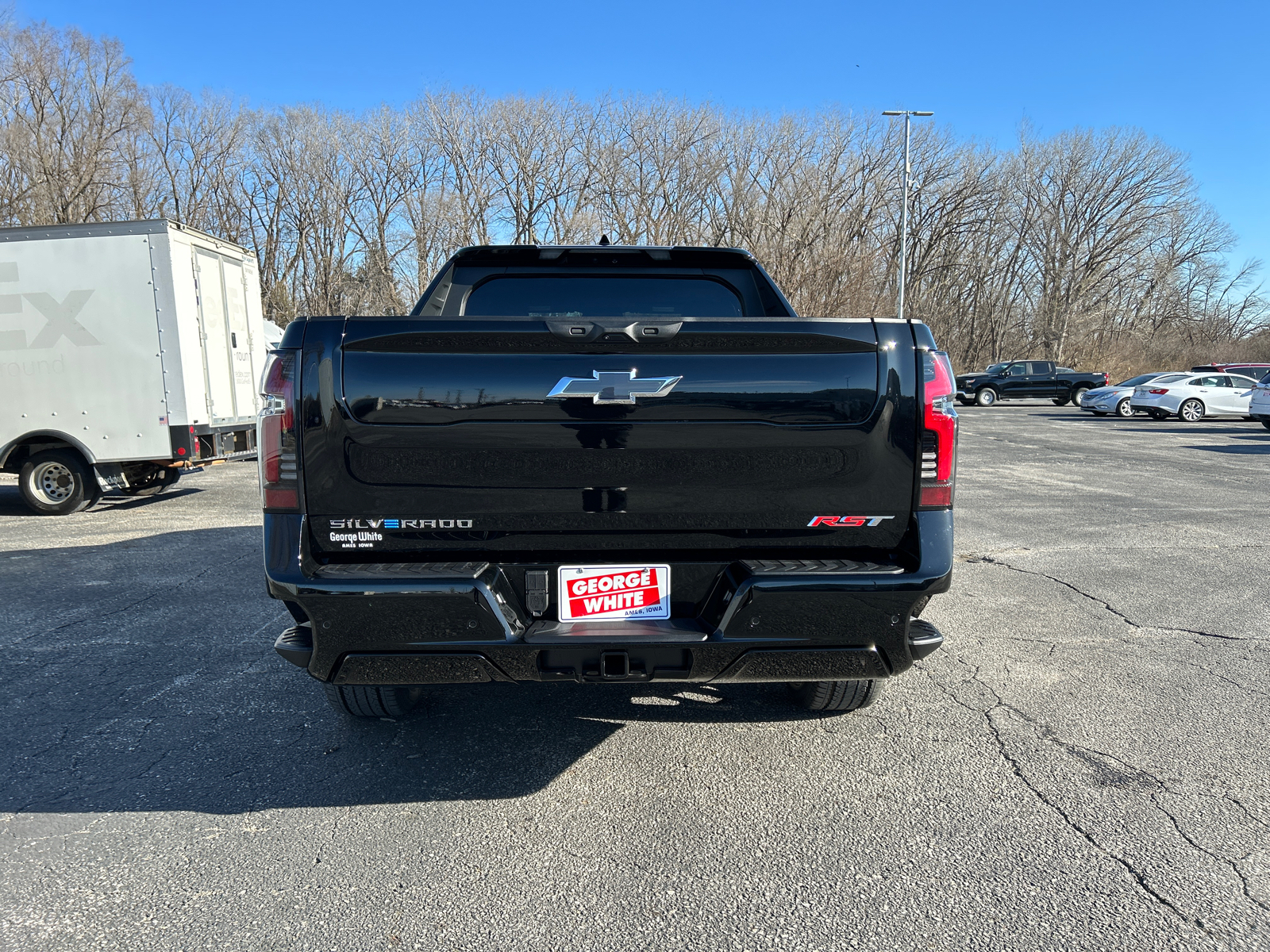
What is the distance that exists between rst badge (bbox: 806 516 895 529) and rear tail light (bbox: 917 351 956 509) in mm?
157

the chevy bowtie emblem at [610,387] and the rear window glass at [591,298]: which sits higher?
the rear window glass at [591,298]

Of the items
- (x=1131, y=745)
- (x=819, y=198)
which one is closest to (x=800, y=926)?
(x=1131, y=745)

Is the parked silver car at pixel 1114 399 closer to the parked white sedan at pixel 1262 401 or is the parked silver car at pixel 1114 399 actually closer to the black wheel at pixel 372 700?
the parked white sedan at pixel 1262 401

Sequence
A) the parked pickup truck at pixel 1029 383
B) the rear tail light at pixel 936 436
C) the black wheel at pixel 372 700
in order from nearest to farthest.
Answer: the rear tail light at pixel 936 436, the black wheel at pixel 372 700, the parked pickup truck at pixel 1029 383

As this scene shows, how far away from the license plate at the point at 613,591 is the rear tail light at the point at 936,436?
0.93 metres

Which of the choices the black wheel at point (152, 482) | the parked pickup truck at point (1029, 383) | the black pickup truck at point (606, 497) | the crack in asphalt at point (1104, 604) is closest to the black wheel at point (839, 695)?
the black pickup truck at point (606, 497)

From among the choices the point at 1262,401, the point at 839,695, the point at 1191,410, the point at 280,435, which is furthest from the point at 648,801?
the point at 1191,410

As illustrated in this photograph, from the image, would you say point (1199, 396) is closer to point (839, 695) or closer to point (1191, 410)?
point (1191, 410)

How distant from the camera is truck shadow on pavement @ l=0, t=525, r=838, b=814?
2.96m

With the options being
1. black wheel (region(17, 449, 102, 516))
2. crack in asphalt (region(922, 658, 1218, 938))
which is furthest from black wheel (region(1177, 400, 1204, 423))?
black wheel (region(17, 449, 102, 516))

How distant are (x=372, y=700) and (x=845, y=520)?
A: 2.17m

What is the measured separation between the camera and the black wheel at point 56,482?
363 inches

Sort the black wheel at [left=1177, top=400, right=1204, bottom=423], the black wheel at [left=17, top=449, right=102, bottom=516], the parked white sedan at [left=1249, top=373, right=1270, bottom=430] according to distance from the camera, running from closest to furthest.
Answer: the black wheel at [left=17, top=449, right=102, bottom=516] → the parked white sedan at [left=1249, top=373, right=1270, bottom=430] → the black wheel at [left=1177, top=400, right=1204, bottom=423]

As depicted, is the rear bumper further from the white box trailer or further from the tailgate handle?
the white box trailer
